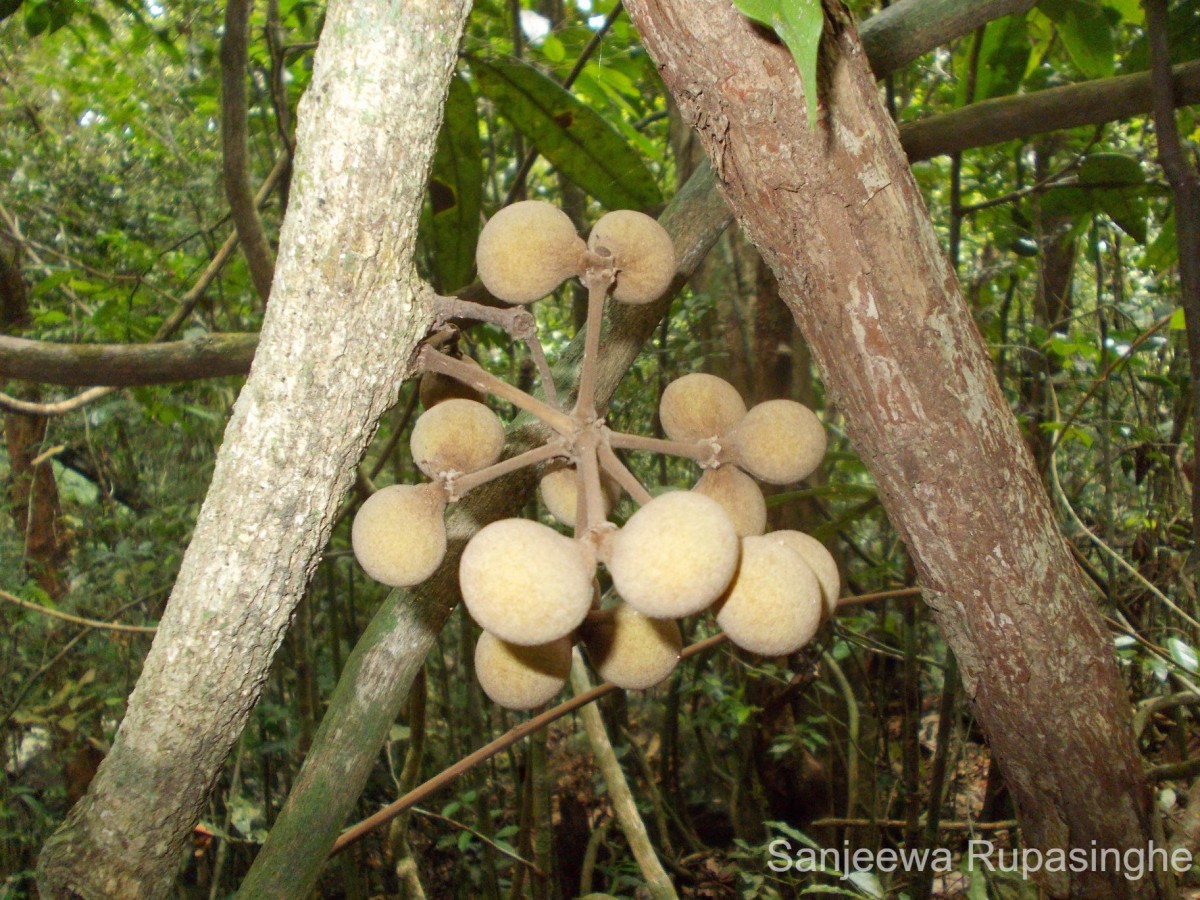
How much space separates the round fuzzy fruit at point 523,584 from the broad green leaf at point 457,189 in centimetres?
134

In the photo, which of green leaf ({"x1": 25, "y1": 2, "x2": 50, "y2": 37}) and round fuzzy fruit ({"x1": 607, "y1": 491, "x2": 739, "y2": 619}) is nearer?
round fuzzy fruit ({"x1": 607, "y1": 491, "x2": 739, "y2": 619})

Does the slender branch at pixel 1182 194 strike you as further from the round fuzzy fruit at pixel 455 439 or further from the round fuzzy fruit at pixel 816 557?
the round fuzzy fruit at pixel 455 439

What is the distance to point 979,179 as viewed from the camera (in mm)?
3365

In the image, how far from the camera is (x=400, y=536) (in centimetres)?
83

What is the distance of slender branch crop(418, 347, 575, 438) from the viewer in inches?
29.7

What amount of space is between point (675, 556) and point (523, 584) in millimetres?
124

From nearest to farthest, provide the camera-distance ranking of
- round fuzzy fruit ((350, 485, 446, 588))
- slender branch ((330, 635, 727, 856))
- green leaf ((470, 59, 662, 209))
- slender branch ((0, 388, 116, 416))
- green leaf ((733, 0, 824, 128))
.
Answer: green leaf ((733, 0, 824, 128)) → round fuzzy fruit ((350, 485, 446, 588)) → slender branch ((330, 635, 727, 856)) → green leaf ((470, 59, 662, 209)) → slender branch ((0, 388, 116, 416))

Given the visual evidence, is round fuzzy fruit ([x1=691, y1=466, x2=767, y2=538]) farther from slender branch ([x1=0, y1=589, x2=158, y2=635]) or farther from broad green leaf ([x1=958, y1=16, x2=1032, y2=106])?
broad green leaf ([x1=958, y1=16, x2=1032, y2=106])

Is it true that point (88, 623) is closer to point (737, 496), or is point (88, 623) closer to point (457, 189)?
point (457, 189)

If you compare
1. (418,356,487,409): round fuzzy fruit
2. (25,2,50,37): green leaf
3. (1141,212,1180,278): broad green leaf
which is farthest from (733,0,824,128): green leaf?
(1141,212,1180,278): broad green leaf

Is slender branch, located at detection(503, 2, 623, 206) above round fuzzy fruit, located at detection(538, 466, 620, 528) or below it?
above

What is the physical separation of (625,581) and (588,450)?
0.47 ft

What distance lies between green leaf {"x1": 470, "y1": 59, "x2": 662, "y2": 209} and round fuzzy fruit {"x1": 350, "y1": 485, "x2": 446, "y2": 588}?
1.15m

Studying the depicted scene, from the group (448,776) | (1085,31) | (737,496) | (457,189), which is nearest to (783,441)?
(737,496)
